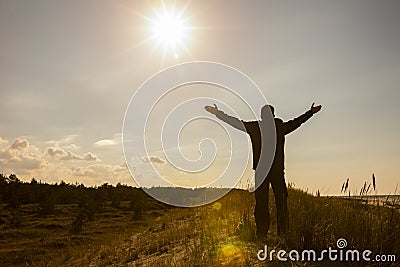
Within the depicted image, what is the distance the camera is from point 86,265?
11.9 m

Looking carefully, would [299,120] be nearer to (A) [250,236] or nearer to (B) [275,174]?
(B) [275,174]

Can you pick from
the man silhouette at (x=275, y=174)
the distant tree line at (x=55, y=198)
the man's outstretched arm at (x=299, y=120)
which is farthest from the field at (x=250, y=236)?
the distant tree line at (x=55, y=198)

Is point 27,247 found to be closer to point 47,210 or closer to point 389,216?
point 47,210

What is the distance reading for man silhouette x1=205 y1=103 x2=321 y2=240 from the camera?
8.18 metres

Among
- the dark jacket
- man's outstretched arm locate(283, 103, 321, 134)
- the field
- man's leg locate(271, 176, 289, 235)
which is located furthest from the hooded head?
the field

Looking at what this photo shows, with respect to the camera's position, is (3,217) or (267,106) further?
(3,217)

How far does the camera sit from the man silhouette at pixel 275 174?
26.8ft

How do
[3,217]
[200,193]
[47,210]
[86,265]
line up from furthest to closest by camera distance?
1. [47,210]
2. [3,217]
3. [200,193]
4. [86,265]

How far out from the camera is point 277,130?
27.4 feet

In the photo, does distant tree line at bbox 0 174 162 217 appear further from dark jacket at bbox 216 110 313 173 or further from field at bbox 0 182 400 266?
dark jacket at bbox 216 110 313 173

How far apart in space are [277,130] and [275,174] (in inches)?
33.6

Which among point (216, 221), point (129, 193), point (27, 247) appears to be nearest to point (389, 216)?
point (216, 221)

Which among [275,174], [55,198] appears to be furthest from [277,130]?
[55,198]

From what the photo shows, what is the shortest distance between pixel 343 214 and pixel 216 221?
4.76 m
